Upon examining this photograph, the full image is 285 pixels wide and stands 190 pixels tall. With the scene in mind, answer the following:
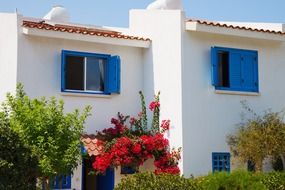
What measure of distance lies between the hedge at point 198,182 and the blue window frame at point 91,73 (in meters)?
6.62

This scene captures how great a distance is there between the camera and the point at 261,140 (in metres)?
21.6

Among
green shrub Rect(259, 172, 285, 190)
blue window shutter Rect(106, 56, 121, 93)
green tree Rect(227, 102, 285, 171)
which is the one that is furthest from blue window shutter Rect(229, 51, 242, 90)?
blue window shutter Rect(106, 56, 121, 93)

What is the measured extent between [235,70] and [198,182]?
6.99 meters

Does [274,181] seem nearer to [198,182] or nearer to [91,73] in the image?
[198,182]

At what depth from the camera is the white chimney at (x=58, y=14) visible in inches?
1266

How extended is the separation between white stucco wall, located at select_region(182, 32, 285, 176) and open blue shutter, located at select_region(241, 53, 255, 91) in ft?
1.24

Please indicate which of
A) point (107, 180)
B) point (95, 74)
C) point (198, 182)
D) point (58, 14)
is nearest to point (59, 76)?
point (95, 74)

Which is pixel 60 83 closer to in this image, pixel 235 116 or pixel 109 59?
pixel 109 59

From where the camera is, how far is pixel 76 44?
76.5ft

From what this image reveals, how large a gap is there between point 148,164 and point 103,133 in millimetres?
2291

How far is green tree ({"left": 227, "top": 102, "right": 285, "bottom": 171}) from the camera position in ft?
70.6

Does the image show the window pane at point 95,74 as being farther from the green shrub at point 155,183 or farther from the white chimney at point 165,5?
the green shrub at point 155,183

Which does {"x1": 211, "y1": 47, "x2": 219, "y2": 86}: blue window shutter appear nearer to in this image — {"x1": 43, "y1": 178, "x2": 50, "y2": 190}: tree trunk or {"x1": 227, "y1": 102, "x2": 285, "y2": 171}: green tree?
{"x1": 227, "y1": 102, "x2": 285, "y2": 171}: green tree

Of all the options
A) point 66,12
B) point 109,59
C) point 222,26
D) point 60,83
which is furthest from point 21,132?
point 66,12
